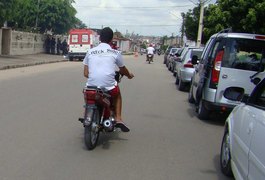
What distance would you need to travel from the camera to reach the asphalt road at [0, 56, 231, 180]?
5555 millimetres

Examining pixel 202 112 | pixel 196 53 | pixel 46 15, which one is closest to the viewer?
pixel 202 112

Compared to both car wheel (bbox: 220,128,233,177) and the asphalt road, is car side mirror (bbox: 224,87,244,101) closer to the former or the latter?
the asphalt road

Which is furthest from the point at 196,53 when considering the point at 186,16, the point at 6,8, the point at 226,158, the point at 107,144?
the point at 186,16

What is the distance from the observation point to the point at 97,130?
671cm

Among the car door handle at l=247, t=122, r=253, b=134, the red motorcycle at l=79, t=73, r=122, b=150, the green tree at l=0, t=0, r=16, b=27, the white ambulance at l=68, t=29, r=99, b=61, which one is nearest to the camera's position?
the car door handle at l=247, t=122, r=253, b=134

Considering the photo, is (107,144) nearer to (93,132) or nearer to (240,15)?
(93,132)

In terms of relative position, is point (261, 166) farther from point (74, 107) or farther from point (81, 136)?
point (74, 107)

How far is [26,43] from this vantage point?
3822 centimetres

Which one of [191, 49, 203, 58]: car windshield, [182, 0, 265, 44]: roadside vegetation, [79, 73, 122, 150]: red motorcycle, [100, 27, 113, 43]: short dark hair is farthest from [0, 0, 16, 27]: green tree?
[79, 73, 122, 150]: red motorcycle

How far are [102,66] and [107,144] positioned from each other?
1.25 meters

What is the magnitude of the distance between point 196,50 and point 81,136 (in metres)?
9.97

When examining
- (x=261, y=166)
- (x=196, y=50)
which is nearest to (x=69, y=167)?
(x=261, y=166)

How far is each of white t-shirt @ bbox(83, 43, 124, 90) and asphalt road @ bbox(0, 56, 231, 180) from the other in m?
1.00

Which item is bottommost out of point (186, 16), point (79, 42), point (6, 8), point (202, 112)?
point (202, 112)
